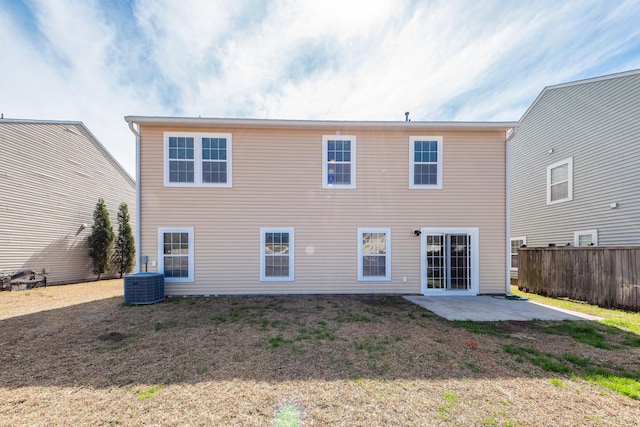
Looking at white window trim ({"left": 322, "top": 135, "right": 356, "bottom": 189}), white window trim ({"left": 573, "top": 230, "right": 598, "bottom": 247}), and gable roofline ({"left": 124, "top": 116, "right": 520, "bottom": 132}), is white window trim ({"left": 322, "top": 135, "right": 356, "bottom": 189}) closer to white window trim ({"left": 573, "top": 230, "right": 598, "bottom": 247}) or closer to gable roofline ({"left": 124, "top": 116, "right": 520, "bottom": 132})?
gable roofline ({"left": 124, "top": 116, "right": 520, "bottom": 132})

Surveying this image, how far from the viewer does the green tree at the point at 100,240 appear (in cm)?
1154

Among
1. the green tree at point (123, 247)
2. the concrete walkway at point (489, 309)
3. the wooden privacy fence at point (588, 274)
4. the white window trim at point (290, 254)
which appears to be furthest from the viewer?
the green tree at point (123, 247)

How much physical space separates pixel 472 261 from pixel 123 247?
1522cm

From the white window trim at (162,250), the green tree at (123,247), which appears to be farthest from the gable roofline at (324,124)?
the green tree at (123,247)

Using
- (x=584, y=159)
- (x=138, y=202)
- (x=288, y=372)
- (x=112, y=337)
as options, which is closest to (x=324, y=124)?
(x=138, y=202)

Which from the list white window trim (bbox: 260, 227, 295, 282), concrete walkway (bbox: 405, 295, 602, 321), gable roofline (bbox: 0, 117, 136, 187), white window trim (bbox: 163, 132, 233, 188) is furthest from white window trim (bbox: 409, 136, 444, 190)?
gable roofline (bbox: 0, 117, 136, 187)

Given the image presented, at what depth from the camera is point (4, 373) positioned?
3.35 meters

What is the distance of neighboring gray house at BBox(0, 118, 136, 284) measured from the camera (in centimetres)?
920

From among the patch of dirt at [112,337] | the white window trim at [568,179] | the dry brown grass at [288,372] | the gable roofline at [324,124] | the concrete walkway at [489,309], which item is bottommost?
the concrete walkway at [489,309]

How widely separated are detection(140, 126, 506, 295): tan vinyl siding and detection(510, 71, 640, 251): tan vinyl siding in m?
4.01

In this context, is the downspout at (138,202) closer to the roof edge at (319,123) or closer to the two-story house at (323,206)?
the two-story house at (323,206)

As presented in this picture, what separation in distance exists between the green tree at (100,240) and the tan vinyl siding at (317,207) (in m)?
6.14

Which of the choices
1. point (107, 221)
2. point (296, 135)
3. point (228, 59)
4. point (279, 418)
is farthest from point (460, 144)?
point (107, 221)

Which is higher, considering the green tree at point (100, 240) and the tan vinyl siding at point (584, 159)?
the tan vinyl siding at point (584, 159)
